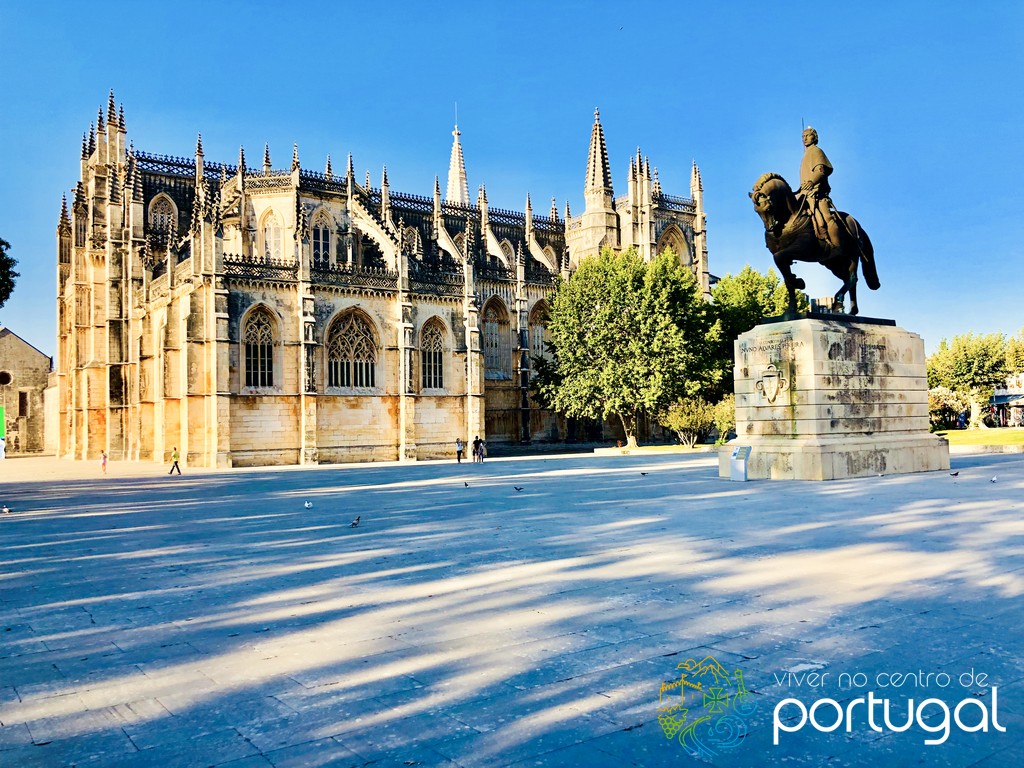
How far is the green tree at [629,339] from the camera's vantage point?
40.1m

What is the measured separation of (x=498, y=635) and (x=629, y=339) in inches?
1440

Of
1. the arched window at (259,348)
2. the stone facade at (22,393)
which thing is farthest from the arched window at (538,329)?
the stone facade at (22,393)

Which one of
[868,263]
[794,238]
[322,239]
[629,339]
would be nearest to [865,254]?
[868,263]

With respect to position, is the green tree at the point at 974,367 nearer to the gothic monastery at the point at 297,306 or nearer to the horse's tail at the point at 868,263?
the gothic monastery at the point at 297,306

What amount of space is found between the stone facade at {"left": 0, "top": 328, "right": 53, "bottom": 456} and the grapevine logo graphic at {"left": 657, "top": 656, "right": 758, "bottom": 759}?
251 feet

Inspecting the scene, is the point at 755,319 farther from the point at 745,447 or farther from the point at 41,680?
the point at 41,680

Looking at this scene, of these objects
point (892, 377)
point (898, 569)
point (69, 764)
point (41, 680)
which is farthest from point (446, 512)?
point (892, 377)

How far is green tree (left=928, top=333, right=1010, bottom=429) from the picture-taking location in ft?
168

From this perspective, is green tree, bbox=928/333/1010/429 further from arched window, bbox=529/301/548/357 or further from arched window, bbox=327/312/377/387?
Answer: arched window, bbox=327/312/377/387

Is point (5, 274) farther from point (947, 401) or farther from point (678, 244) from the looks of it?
point (947, 401)

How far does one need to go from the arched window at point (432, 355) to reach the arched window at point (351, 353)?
2991mm

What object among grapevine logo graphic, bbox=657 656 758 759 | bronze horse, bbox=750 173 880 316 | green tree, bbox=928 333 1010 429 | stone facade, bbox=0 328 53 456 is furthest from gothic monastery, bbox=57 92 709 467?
grapevine logo graphic, bbox=657 656 758 759

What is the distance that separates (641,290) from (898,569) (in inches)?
1355

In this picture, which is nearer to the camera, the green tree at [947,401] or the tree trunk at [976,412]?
the tree trunk at [976,412]
